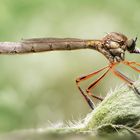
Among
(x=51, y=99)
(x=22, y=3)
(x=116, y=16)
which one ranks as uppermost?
(x=22, y=3)

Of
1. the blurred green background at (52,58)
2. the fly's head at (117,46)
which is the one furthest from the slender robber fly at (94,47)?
the blurred green background at (52,58)

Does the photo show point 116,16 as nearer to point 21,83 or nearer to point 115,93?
point 21,83

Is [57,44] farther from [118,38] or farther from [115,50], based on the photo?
[118,38]

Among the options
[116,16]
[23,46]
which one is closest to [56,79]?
[116,16]

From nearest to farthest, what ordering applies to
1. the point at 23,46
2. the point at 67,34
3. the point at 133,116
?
the point at 133,116, the point at 23,46, the point at 67,34

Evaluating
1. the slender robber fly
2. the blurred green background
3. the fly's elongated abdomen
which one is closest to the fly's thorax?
the slender robber fly

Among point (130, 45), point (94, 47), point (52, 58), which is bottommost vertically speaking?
point (130, 45)

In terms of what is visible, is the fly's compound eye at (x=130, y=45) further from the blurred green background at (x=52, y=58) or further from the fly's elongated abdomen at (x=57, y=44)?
the blurred green background at (x=52, y=58)

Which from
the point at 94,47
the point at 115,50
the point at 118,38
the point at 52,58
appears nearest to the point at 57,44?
the point at 94,47
